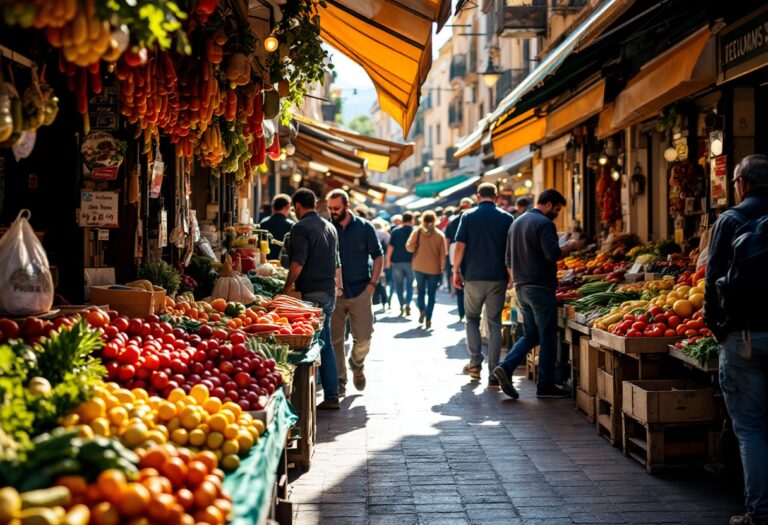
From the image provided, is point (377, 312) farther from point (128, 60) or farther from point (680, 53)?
point (128, 60)

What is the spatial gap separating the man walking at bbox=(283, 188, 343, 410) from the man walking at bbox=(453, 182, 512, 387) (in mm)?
1952

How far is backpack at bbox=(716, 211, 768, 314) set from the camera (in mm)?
5164

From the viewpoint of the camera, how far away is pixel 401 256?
1853 cm

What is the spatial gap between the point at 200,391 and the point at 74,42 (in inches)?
69.7

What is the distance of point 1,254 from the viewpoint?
460cm

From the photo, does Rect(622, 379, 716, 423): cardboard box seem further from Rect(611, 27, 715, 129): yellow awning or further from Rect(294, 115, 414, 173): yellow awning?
Rect(294, 115, 414, 173): yellow awning

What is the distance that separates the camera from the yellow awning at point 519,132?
1384 cm

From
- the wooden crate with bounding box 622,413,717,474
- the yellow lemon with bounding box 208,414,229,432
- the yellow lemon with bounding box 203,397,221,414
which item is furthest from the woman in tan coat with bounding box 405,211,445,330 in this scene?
the yellow lemon with bounding box 208,414,229,432

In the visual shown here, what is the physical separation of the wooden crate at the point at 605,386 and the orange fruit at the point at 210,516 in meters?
5.05

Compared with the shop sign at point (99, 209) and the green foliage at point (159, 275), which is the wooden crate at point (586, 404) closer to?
the green foliage at point (159, 275)

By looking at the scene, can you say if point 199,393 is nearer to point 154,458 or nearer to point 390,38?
point 154,458

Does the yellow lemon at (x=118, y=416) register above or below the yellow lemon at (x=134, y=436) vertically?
above

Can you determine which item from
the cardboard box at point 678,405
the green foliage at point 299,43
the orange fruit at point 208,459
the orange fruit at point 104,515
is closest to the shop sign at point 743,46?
the cardboard box at point 678,405

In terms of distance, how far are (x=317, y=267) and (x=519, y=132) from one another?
653 cm
